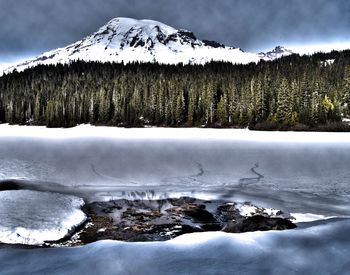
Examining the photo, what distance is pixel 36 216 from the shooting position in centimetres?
1277

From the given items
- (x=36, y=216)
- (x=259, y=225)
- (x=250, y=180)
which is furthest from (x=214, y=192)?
(x=36, y=216)

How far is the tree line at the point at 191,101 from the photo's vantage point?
291ft

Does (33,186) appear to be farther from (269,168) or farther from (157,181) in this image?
(269,168)

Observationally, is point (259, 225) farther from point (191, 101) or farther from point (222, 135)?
point (191, 101)

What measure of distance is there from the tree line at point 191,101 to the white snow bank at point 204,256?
7634cm

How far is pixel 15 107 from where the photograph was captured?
131 meters

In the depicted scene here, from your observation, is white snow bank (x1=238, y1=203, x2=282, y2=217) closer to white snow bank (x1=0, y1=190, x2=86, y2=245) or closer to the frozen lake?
the frozen lake

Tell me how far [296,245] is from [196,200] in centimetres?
682

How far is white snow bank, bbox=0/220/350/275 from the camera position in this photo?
834 cm

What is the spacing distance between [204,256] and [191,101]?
97860 mm

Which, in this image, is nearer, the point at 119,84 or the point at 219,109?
the point at 219,109

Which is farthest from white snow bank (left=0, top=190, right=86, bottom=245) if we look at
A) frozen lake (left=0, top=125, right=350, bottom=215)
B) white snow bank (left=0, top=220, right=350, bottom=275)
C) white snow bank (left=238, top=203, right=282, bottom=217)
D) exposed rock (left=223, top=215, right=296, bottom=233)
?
white snow bank (left=238, top=203, right=282, bottom=217)

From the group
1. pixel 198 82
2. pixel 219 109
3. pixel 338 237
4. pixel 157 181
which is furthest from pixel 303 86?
pixel 338 237

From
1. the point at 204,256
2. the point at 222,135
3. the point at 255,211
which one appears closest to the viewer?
the point at 204,256
